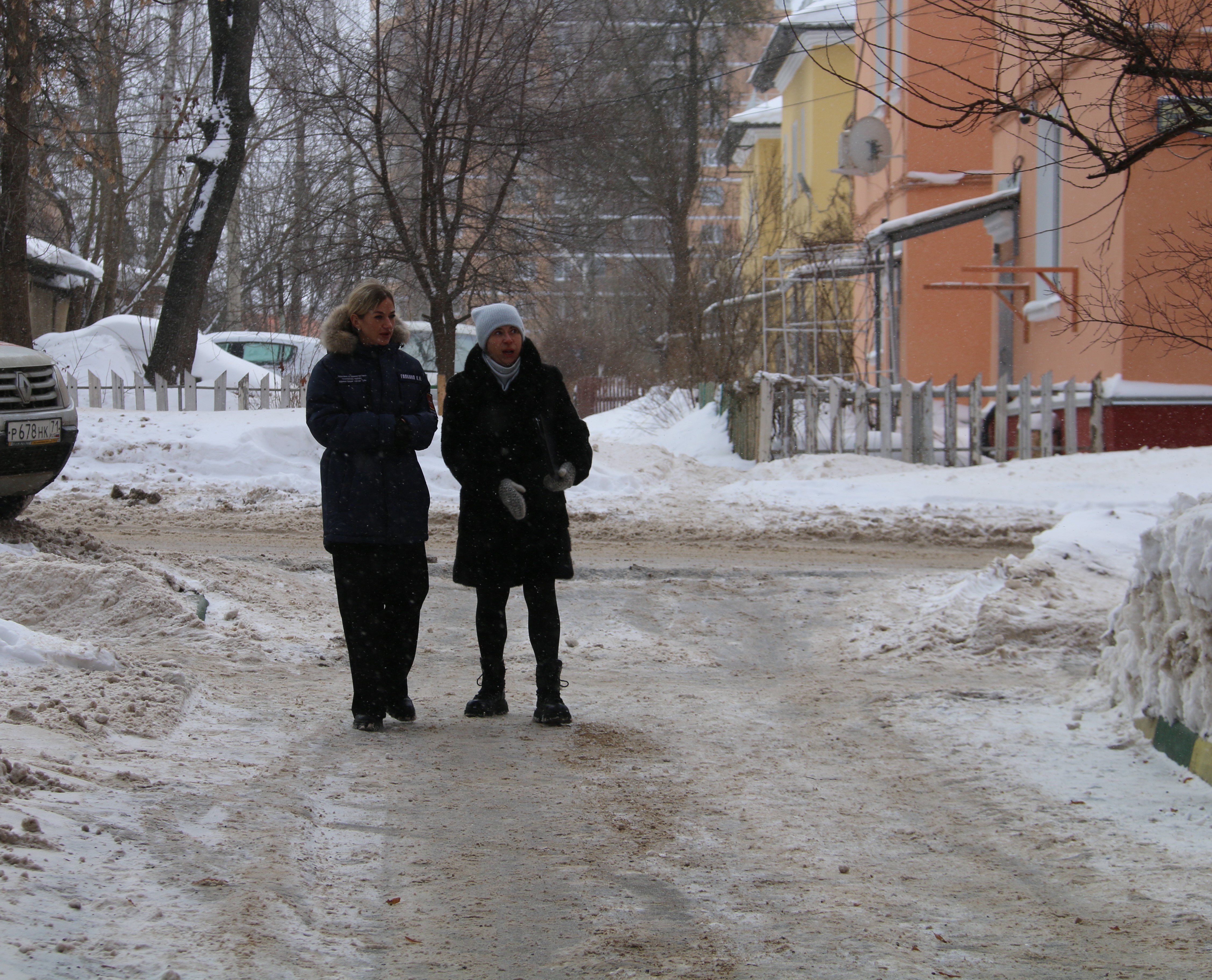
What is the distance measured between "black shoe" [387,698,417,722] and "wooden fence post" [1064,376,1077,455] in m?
11.7

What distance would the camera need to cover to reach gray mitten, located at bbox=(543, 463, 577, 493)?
5.22 meters

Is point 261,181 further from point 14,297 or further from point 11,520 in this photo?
point 11,520

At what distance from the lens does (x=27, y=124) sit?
15820 millimetres

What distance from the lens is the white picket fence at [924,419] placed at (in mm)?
15289

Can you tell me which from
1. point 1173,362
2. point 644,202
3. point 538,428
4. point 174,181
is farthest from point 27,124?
point 174,181

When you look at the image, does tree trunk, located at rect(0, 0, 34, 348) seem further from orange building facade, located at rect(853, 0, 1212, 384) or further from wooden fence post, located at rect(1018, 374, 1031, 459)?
wooden fence post, located at rect(1018, 374, 1031, 459)

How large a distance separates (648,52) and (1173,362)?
69.7 feet

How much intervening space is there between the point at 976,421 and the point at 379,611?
39.3 feet

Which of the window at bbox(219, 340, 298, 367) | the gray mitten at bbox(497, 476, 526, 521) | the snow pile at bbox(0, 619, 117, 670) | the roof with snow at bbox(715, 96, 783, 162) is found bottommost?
the snow pile at bbox(0, 619, 117, 670)

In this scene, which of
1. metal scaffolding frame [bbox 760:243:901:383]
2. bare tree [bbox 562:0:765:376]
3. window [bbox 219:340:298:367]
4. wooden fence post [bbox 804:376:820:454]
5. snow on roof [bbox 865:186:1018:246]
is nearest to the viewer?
wooden fence post [bbox 804:376:820:454]

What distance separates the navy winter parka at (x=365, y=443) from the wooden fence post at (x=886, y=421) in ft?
38.7

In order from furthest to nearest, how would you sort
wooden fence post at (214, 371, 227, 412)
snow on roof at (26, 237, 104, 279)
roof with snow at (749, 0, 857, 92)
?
1. roof with snow at (749, 0, 857, 92)
2. snow on roof at (26, 237, 104, 279)
3. wooden fence post at (214, 371, 227, 412)

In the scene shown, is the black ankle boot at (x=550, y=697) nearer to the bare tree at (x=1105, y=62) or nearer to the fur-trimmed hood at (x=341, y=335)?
the fur-trimmed hood at (x=341, y=335)

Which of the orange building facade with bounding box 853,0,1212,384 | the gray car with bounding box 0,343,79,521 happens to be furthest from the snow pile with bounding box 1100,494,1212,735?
the orange building facade with bounding box 853,0,1212,384
